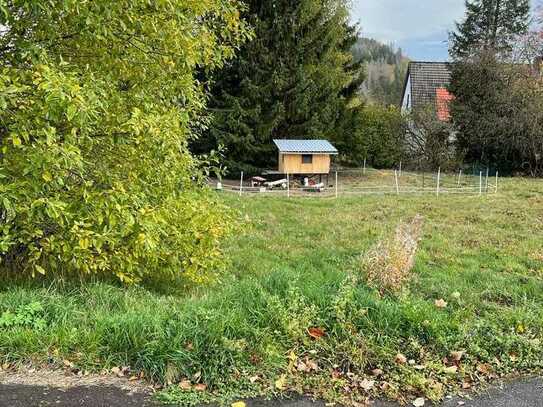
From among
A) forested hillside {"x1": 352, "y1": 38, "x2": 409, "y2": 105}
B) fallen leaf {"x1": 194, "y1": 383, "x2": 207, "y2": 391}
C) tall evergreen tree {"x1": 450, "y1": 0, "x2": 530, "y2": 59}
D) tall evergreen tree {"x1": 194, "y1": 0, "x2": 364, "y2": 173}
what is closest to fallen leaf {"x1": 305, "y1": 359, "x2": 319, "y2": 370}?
fallen leaf {"x1": 194, "y1": 383, "x2": 207, "y2": 391}

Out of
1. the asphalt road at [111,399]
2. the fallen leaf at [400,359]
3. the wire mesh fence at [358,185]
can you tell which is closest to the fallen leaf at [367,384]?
the asphalt road at [111,399]

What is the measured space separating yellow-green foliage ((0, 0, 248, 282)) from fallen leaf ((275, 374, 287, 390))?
1.64 m

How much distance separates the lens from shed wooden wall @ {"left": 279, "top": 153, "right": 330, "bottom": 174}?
1617 centimetres

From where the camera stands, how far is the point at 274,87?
17000mm

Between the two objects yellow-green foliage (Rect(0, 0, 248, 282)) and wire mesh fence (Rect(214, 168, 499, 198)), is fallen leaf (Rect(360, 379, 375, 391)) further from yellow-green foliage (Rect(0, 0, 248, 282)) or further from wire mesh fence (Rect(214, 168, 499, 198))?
wire mesh fence (Rect(214, 168, 499, 198))

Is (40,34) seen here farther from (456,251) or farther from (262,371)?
(456,251)

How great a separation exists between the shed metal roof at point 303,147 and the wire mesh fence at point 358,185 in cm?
96

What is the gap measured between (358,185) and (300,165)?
219 cm

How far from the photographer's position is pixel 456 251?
24.0 feet

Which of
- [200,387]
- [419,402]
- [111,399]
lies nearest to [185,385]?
[200,387]

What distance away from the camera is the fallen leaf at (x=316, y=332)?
3.01 metres

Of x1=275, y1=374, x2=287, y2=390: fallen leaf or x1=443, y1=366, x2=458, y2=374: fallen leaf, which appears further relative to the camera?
x1=443, y1=366, x2=458, y2=374: fallen leaf

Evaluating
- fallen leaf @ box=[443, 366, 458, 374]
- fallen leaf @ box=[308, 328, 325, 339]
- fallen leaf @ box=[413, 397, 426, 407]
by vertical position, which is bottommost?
fallen leaf @ box=[413, 397, 426, 407]

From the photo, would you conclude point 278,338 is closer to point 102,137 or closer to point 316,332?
point 316,332
